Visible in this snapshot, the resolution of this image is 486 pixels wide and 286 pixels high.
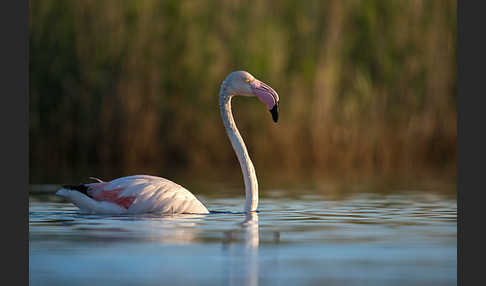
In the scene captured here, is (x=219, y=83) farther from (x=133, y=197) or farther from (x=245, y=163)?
(x=133, y=197)

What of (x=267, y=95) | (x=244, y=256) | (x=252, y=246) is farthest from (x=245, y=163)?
(x=244, y=256)

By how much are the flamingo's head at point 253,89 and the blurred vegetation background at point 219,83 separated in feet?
19.6

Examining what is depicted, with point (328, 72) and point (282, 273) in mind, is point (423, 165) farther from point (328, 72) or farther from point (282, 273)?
point (282, 273)

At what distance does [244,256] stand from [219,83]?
934cm

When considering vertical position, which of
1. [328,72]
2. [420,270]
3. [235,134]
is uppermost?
[328,72]

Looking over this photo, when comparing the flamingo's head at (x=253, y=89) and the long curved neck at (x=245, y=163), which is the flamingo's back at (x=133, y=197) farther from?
the flamingo's head at (x=253, y=89)

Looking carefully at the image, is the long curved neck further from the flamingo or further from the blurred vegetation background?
the blurred vegetation background

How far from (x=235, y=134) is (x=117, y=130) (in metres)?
6.42

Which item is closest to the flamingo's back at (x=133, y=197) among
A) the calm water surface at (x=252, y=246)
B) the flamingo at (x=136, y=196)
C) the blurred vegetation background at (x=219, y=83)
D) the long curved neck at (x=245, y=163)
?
the flamingo at (x=136, y=196)

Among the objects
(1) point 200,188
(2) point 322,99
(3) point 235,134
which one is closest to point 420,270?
(3) point 235,134

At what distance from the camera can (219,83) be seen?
50.7ft

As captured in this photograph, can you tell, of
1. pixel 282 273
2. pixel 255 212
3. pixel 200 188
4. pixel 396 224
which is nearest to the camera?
pixel 282 273

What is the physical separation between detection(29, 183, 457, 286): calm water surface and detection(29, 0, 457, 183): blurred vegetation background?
218 inches

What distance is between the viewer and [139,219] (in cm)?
841
